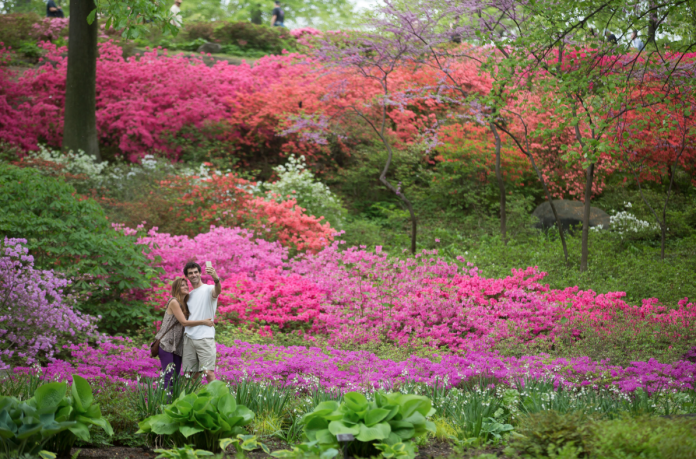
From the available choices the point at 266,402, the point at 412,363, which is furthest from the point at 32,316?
the point at 412,363

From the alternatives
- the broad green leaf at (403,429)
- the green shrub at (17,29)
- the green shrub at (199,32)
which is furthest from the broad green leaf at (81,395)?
the green shrub at (199,32)

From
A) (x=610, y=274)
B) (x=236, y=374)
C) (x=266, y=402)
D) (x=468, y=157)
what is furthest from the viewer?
(x=468, y=157)

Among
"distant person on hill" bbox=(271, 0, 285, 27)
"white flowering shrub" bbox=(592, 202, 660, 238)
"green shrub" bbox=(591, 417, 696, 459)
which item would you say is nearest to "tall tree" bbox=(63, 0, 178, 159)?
"white flowering shrub" bbox=(592, 202, 660, 238)

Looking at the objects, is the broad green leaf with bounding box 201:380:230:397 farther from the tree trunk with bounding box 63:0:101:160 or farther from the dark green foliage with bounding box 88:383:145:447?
the tree trunk with bounding box 63:0:101:160

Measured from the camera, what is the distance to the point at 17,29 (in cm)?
1950

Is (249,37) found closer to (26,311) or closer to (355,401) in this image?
(26,311)

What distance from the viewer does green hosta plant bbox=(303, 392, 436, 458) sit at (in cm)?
300

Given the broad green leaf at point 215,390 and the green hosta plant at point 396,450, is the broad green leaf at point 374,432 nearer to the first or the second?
the green hosta plant at point 396,450

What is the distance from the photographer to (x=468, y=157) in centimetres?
1384

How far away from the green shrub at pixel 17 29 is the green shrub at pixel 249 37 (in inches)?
263

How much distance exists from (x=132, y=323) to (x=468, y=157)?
9.35 metres

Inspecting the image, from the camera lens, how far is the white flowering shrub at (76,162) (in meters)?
11.7

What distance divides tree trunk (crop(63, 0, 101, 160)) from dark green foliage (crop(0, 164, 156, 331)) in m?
6.11

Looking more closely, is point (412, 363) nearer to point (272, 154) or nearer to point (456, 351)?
point (456, 351)
